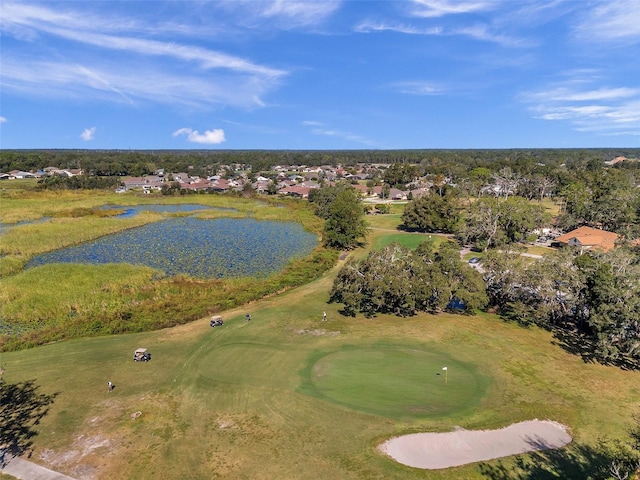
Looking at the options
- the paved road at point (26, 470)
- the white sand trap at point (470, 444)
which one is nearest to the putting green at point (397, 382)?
the white sand trap at point (470, 444)

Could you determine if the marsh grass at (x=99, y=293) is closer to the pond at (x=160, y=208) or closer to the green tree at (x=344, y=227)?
the green tree at (x=344, y=227)

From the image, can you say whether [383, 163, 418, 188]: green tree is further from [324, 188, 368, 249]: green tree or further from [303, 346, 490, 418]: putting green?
[303, 346, 490, 418]: putting green

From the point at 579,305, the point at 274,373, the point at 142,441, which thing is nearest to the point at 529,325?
the point at 579,305

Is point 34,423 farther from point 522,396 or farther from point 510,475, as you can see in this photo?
point 522,396

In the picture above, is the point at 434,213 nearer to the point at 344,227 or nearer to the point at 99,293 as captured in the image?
the point at 344,227

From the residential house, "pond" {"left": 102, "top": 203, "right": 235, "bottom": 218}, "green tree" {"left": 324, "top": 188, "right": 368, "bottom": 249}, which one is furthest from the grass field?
the residential house

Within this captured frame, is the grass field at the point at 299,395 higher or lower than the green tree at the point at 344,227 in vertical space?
lower

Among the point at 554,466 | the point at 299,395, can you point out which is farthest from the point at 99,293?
the point at 554,466
